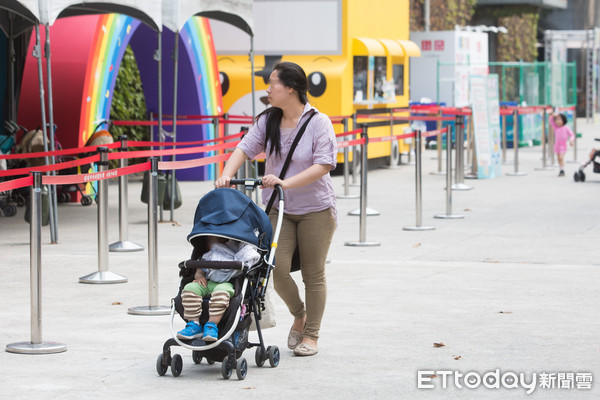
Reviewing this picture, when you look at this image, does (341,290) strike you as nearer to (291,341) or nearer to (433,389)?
(291,341)

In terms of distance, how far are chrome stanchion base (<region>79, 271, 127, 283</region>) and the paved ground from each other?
12 centimetres

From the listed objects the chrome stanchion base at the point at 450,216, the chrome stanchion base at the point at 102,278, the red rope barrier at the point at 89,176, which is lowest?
the chrome stanchion base at the point at 102,278

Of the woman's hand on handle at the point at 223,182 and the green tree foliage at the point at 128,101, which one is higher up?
the green tree foliage at the point at 128,101

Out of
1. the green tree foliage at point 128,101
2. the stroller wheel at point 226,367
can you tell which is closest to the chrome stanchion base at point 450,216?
the green tree foliage at point 128,101

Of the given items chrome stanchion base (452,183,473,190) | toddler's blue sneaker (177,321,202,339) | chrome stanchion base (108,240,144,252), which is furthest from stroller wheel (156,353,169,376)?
chrome stanchion base (452,183,473,190)

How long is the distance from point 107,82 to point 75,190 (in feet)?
5.38

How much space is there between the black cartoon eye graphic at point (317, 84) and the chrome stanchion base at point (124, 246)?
10.1m

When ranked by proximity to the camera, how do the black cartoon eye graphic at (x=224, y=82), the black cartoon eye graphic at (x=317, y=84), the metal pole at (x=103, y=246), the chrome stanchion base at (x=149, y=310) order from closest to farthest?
the chrome stanchion base at (x=149, y=310) < the metal pole at (x=103, y=246) < the black cartoon eye graphic at (x=317, y=84) < the black cartoon eye graphic at (x=224, y=82)

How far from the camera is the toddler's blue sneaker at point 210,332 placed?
6.26 m

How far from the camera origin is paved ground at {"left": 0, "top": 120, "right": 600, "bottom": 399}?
20.7 ft

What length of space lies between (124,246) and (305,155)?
547 centimetres

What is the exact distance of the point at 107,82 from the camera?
56.1 ft

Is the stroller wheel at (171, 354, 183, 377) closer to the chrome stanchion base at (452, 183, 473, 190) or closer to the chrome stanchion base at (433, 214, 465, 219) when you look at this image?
the chrome stanchion base at (433, 214, 465, 219)

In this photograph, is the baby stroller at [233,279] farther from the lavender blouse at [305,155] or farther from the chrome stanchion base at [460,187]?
the chrome stanchion base at [460,187]
